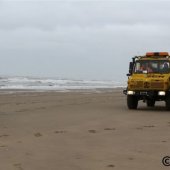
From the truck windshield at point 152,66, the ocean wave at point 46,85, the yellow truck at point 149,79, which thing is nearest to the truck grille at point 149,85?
the yellow truck at point 149,79

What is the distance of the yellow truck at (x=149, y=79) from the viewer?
622 inches

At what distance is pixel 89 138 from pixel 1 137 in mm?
1830

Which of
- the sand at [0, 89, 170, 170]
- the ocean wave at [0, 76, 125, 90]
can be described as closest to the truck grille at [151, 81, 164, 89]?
the sand at [0, 89, 170, 170]

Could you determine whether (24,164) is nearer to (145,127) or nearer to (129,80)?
(145,127)

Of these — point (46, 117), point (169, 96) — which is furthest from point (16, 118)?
point (169, 96)

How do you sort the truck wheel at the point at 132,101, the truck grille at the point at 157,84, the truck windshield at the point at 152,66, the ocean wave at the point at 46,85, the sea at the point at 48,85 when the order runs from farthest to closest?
the ocean wave at the point at 46,85 < the sea at the point at 48,85 < the truck wheel at the point at 132,101 < the truck windshield at the point at 152,66 < the truck grille at the point at 157,84

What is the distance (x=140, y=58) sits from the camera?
17.0m

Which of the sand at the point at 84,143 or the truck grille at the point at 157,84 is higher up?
the truck grille at the point at 157,84

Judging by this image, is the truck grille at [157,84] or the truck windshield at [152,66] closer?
the truck grille at [157,84]

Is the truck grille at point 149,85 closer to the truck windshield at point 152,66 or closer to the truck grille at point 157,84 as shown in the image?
the truck grille at point 157,84

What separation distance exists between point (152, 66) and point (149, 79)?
888mm

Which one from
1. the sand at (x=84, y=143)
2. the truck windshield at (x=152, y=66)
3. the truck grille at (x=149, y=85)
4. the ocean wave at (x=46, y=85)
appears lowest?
the ocean wave at (x=46, y=85)

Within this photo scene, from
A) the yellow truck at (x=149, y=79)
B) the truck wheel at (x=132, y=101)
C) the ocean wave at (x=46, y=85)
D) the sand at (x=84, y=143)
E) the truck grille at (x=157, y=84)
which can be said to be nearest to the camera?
the sand at (x=84, y=143)

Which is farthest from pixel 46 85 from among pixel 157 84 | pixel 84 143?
pixel 84 143
